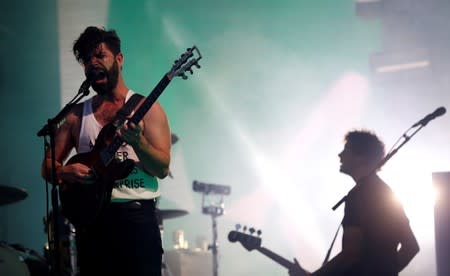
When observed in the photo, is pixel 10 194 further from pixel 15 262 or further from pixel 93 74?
pixel 93 74

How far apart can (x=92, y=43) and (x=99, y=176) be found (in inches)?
28.8

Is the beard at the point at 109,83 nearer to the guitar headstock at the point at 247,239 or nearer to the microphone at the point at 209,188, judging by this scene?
the guitar headstock at the point at 247,239

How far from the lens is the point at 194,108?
958 cm

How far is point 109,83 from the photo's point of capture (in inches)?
121

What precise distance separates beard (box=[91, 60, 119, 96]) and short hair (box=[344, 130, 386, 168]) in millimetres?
2011

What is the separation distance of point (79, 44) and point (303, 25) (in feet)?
22.4

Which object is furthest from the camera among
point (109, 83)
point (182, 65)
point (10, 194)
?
point (10, 194)

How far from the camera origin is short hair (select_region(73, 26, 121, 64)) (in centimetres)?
308

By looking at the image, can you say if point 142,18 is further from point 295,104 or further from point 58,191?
point 58,191

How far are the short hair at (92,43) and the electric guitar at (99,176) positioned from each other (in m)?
0.39

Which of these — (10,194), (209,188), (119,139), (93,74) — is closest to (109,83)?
(93,74)

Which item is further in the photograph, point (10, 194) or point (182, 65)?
point (10, 194)

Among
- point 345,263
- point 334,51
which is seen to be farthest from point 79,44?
point 334,51

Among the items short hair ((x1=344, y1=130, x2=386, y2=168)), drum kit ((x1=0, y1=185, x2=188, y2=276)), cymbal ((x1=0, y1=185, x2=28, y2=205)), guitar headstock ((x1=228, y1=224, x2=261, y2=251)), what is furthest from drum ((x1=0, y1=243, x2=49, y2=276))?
short hair ((x1=344, y1=130, x2=386, y2=168))
